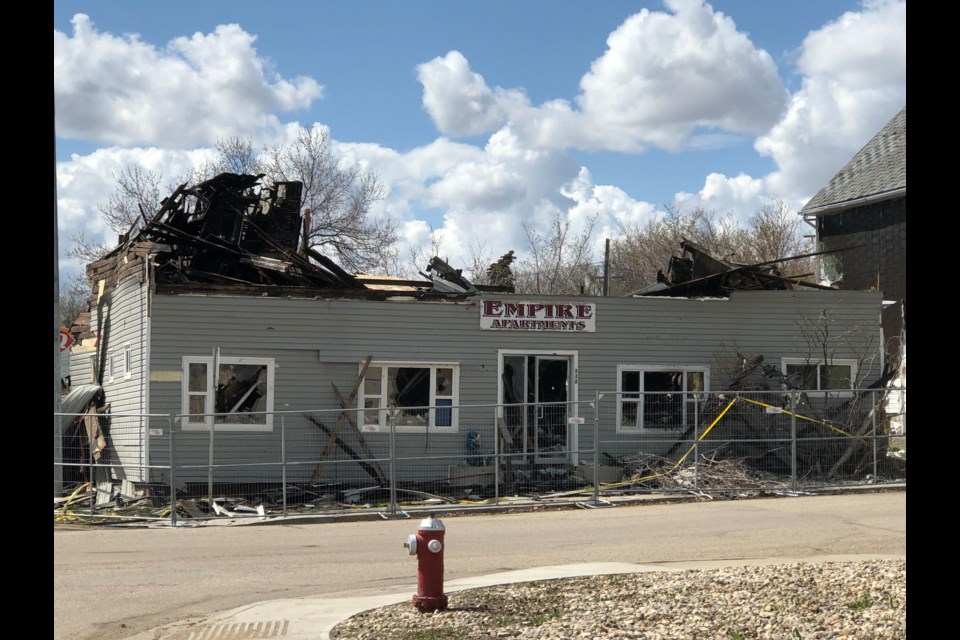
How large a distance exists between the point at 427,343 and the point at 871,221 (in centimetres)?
1905

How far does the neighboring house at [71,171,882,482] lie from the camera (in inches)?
819

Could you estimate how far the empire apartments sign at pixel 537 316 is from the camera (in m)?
22.0

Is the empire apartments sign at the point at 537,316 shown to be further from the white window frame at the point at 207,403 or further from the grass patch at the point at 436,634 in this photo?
the grass patch at the point at 436,634

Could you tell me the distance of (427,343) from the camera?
2181 centimetres

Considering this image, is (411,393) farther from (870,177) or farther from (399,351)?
(870,177)

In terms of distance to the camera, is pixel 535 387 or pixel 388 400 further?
pixel 535 387

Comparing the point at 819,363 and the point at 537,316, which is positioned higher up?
the point at 537,316

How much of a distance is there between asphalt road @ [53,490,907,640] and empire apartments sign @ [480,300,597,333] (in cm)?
512

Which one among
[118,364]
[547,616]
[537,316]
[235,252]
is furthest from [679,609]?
[118,364]

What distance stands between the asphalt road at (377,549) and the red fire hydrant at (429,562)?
1951 mm

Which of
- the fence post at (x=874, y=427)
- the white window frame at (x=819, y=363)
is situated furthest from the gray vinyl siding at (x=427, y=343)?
the fence post at (x=874, y=427)

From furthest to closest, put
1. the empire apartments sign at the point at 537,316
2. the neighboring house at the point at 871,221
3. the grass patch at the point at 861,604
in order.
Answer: the neighboring house at the point at 871,221 → the empire apartments sign at the point at 537,316 → the grass patch at the point at 861,604
